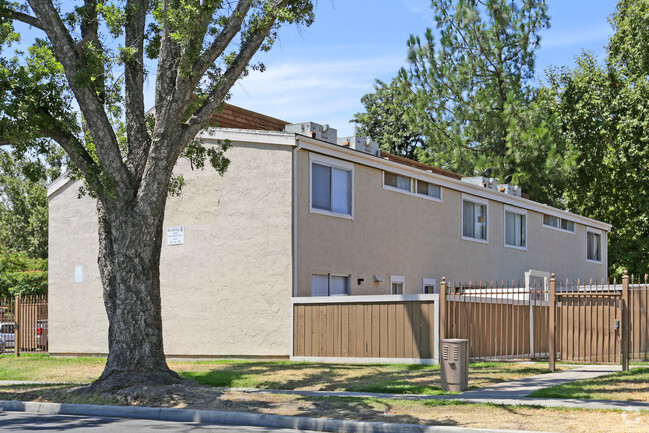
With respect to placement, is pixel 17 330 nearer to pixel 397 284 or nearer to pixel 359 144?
pixel 397 284

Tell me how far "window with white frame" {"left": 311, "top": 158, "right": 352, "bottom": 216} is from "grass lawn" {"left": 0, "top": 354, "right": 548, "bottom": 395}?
467 cm

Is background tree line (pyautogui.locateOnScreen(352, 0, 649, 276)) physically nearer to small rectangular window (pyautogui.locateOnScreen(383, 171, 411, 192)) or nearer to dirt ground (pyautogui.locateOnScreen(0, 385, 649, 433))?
small rectangular window (pyautogui.locateOnScreen(383, 171, 411, 192))

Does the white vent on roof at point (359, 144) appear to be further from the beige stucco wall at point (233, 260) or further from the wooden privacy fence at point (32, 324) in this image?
Answer: the wooden privacy fence at point (32, 324)

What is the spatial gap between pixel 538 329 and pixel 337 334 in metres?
6.00

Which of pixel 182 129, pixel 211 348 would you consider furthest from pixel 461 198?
pixel 182 129

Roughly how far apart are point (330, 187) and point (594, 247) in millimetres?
21311

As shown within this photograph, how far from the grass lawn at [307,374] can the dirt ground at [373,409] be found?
1.68 m

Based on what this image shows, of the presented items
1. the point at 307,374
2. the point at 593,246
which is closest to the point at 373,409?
the point at 307,374

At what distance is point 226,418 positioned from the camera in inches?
460

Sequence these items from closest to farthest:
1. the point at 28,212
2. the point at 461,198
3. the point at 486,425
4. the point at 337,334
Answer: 1. the point at 486,425
2. the point at 337,334
3. the point at 461,198
4. the point at 28,212

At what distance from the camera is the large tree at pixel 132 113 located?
1431cm

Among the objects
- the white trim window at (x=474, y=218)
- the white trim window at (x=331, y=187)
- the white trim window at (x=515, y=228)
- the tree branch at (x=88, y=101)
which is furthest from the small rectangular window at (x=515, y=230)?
the tree branch at (x=88, y=101)

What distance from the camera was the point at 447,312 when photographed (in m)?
18.4

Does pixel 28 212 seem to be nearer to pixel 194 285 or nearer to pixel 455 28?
pixel 455 28
